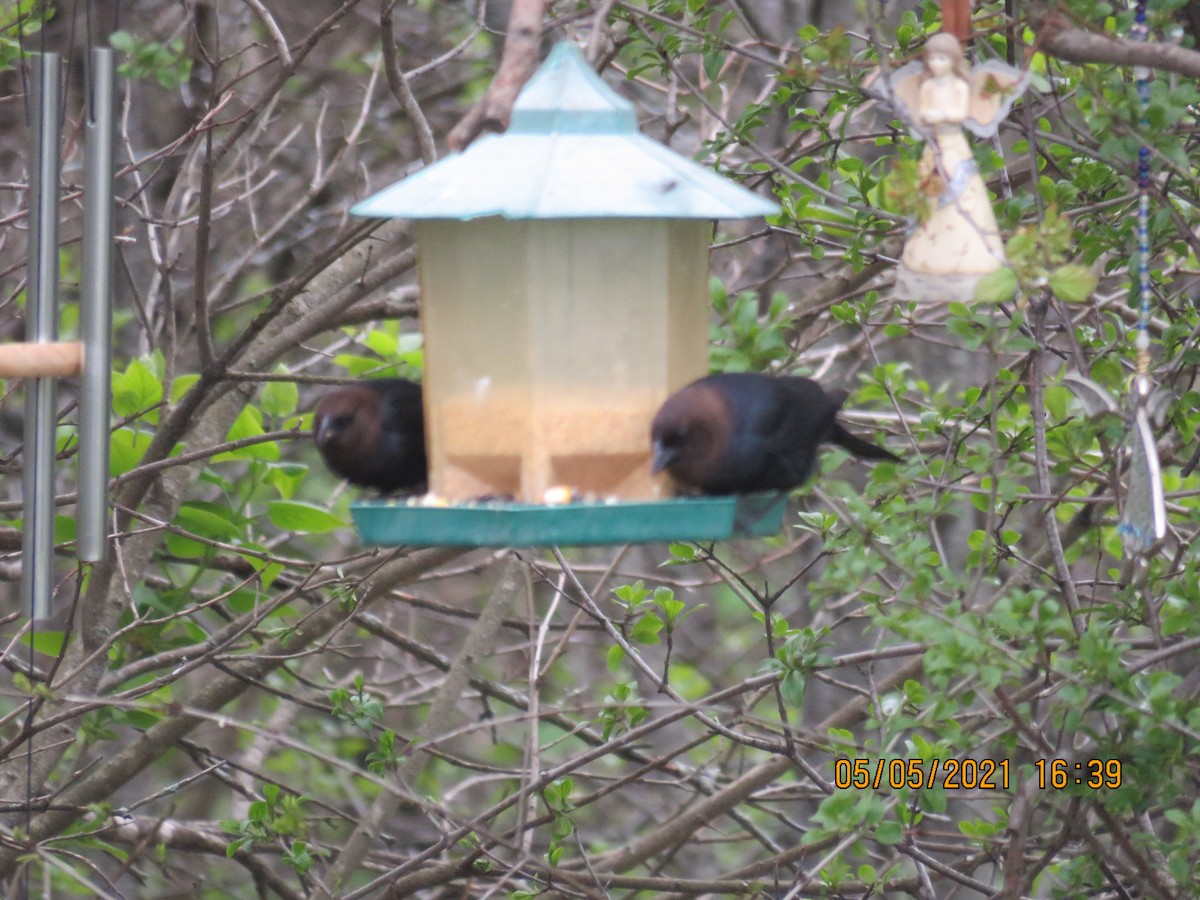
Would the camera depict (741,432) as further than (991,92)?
Yes

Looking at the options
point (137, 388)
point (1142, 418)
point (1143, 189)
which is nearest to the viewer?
point (1142, 418)

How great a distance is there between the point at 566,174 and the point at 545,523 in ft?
1.96

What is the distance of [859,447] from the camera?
13.4ft

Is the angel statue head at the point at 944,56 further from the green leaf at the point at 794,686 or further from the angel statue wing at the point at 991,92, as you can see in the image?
the green leaf at the point at 794,686

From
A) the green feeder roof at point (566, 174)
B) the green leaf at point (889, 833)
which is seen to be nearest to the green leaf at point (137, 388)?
the green feeder roof at point (566, 174)

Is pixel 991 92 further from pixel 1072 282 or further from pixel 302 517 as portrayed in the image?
pixel 302 517

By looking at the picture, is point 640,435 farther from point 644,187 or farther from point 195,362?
point 195,362

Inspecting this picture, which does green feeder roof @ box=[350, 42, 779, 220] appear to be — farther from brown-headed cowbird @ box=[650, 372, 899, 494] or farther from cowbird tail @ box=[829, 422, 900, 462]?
cowbird tail @ box=[829, 422, 900, 462]

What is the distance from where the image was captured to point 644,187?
2.71 m

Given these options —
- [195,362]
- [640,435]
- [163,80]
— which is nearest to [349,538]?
[195,362]

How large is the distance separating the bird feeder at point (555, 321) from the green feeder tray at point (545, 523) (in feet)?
0.56

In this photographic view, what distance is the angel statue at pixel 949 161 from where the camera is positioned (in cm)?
278

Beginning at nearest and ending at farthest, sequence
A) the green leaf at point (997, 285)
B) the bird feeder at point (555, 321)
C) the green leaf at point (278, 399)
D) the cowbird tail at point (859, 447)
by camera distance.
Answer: the green leaf at point (997, 285), the bird feeder at point (555, 321), the cowbird tail at point (859, 447), the green leaf at point (278, 399)

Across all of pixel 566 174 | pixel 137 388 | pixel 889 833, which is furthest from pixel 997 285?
pixel 137 388
